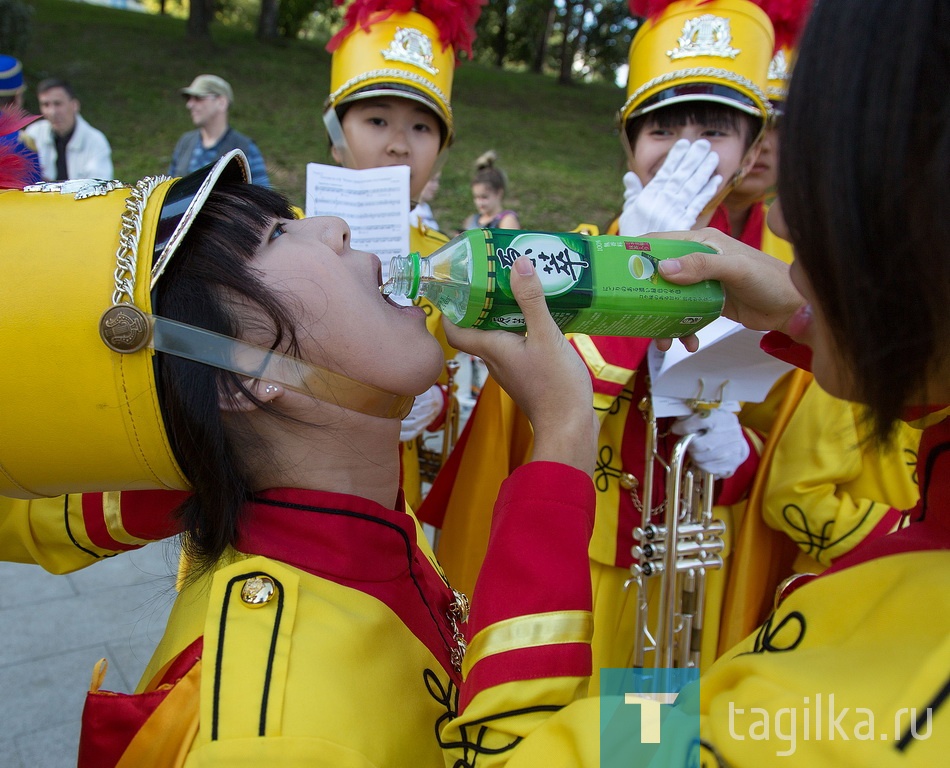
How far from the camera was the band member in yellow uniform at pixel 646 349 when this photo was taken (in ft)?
6.60

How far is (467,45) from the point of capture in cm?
285

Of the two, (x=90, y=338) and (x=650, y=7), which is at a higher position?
(x=650, y=7)

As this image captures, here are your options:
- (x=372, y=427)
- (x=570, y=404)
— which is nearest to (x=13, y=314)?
(x=372, y=427)

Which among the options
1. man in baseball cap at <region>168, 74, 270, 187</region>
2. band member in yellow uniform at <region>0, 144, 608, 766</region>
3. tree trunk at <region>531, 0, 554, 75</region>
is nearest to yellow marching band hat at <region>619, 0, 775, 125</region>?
band member in yellow uniform at <region>0, 144, 608, 766</region>

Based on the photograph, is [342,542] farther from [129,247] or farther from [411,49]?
[411,49]

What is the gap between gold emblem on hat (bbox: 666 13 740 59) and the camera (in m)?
2.18

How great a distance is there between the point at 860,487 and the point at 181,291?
6.04 ft

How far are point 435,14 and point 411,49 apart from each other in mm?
221

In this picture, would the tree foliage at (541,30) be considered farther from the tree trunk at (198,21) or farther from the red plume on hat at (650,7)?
the red plume on hat at (650,7)

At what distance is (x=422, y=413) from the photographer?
2.40 metres

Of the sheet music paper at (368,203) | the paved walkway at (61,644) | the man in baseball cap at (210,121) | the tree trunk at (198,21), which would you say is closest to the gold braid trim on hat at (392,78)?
the sheet music paper at (368,203)

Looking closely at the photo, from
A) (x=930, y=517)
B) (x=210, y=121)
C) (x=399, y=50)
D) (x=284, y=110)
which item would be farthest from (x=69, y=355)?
(x=284, y=110)

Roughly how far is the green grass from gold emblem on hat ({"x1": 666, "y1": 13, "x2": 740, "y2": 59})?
8447 mm

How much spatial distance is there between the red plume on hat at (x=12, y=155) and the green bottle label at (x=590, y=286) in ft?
2.62
